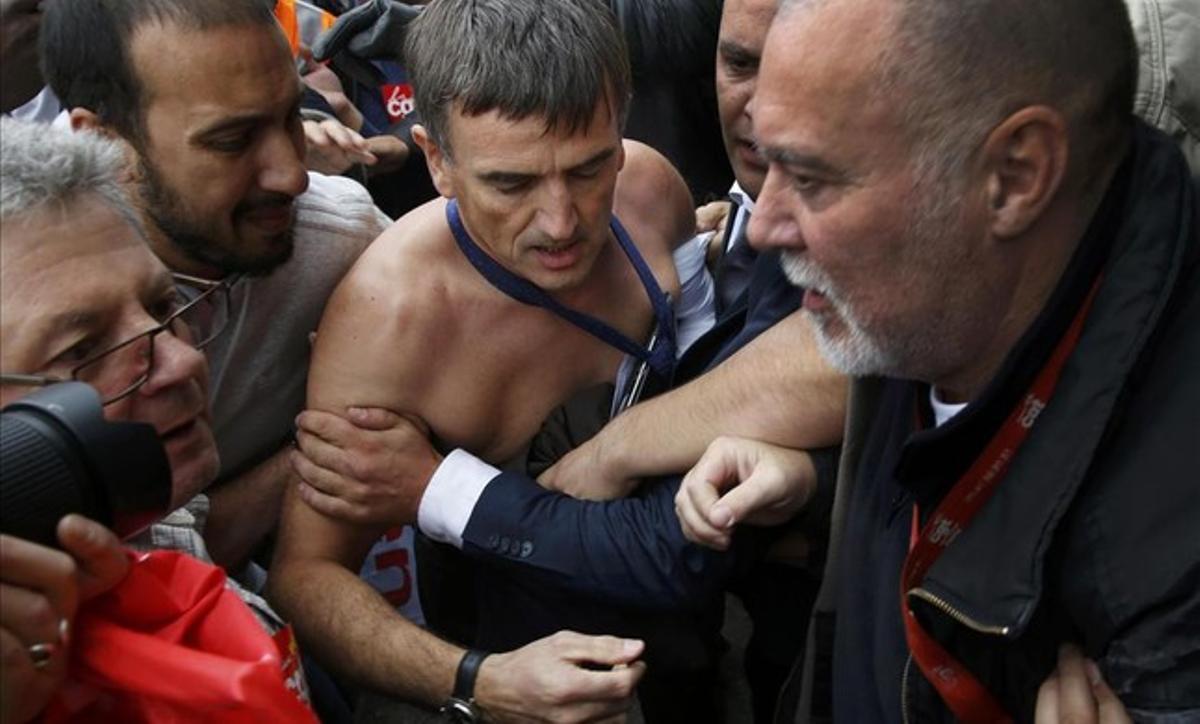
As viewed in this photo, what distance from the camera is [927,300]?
188 centimetres

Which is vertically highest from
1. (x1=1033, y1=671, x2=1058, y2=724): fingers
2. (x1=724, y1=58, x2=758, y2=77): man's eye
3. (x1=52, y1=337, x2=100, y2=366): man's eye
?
A: (x1=724, y1=58, x2=758, y2=77): man's eye

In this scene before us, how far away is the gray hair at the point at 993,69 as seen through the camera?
174 centimetres

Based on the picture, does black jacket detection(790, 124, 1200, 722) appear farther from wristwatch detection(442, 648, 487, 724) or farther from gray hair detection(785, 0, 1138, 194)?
wristwatch detection(442, 648, 487, 724)

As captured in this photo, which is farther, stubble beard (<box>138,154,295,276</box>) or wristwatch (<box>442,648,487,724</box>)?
stubble beard (<box>138,154,295,276</box>)

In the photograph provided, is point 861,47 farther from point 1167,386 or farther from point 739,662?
point 739,662

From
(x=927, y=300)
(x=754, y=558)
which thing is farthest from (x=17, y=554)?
(x=754, y=558)

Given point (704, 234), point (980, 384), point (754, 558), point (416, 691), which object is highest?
point (980, 384)

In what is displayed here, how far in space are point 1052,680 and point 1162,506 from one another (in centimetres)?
27

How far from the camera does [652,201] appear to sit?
3.05 metres

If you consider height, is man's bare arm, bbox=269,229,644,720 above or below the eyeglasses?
below

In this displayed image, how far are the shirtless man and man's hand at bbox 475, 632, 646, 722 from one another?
6cm

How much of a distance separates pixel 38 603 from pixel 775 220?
110cm

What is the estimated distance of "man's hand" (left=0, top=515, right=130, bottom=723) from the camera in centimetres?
133

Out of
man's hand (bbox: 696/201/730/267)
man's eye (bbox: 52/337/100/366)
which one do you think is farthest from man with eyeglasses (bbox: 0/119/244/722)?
man's hand (bbox: 696/201/730/267)
